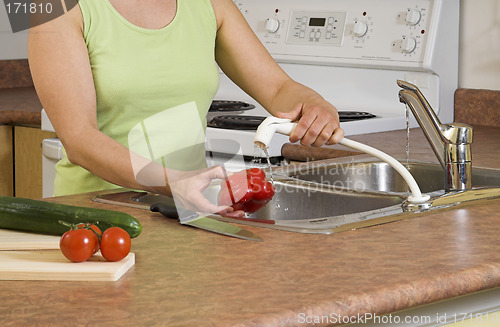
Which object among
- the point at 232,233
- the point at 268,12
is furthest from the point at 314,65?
the point at 232,233

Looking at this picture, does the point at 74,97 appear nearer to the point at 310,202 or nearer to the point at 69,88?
the point at 69,88

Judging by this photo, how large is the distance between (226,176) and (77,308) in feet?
1.80

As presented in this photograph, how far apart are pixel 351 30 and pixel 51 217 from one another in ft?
5.38

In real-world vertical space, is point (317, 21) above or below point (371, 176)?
above

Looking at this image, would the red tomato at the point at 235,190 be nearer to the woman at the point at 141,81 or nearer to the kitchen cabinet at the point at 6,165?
the woman at the point at 141,81

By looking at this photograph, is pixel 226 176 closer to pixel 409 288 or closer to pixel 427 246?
pixel 427 246

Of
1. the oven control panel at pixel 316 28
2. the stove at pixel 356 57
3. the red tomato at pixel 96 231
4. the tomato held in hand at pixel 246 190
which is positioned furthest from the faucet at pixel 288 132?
the oven control panel at pixel 316 28

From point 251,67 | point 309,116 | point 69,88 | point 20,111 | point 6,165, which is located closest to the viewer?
point 69,88

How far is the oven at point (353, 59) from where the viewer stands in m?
2.30

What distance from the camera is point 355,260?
104 centimetres

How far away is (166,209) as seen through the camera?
1277mm

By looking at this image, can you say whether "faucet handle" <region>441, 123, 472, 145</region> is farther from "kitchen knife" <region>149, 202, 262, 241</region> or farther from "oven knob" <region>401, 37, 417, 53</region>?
"oven knob" <region>401, 37, 417, 53</region>

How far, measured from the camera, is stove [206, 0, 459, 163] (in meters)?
2.34

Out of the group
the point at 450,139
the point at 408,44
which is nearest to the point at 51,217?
the point at 450,139
